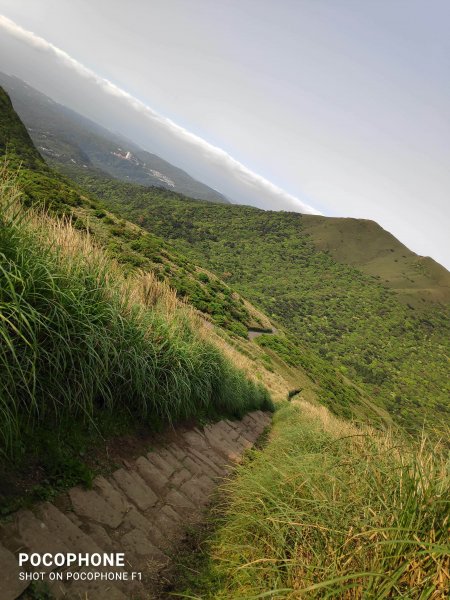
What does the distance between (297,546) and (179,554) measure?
117 cm

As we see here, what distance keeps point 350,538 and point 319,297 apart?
90934mm

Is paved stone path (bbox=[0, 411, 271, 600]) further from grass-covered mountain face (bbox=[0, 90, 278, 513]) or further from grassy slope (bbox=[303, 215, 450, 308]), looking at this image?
grassy slope (bbox=[303, 215, 450, 308])

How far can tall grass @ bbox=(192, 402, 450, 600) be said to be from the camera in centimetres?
157

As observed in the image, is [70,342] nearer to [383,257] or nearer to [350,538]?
[350,538]

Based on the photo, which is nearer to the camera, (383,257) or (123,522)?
(123,522)

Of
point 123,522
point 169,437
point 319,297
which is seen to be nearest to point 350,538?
point 123,522

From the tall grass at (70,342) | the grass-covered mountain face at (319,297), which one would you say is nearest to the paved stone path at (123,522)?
the tall grass at (70,342)

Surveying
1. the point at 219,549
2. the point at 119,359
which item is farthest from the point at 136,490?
the point at 119,359

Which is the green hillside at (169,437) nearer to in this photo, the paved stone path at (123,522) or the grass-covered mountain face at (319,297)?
the paved stone path at (123,522)

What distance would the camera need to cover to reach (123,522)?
2.68 meters

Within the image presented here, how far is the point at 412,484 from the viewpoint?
1937 mm

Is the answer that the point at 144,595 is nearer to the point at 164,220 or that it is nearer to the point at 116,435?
the point at 116,435

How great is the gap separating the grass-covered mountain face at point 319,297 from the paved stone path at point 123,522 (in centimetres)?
5832

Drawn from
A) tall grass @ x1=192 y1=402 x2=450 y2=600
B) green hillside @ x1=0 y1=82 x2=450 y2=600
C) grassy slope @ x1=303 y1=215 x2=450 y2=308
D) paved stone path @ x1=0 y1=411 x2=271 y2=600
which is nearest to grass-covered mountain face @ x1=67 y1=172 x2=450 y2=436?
grassy slope @ x1=303 y1=215 x2=450 y2=308
